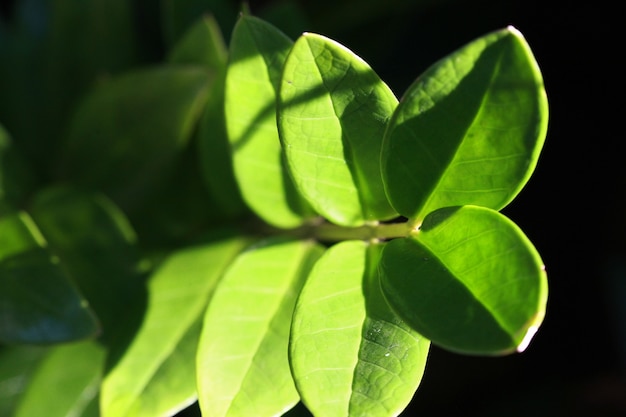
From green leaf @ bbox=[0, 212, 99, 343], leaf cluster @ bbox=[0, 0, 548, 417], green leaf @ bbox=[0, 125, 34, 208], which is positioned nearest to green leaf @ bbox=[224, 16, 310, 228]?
leaf cluster @ bbox=[0, 0, 548, 417]

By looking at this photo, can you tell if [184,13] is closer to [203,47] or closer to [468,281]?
[203,47]

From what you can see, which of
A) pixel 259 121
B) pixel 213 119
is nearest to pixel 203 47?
pixel 213 119

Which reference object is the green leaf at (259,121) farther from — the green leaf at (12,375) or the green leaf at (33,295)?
the green leaf at (12,375)

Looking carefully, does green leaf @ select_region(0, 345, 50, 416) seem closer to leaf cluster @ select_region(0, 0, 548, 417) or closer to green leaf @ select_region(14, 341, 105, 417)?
leaf cluster @ select_region(0, 0, 548, 417)

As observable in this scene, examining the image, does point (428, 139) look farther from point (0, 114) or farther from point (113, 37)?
point (0, 114)

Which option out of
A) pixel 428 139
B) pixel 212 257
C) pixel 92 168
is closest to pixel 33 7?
pixel 92 168

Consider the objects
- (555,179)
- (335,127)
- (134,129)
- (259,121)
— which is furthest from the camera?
(555,179)

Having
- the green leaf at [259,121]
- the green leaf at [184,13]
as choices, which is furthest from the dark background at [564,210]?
the green leaf at [259,121]
